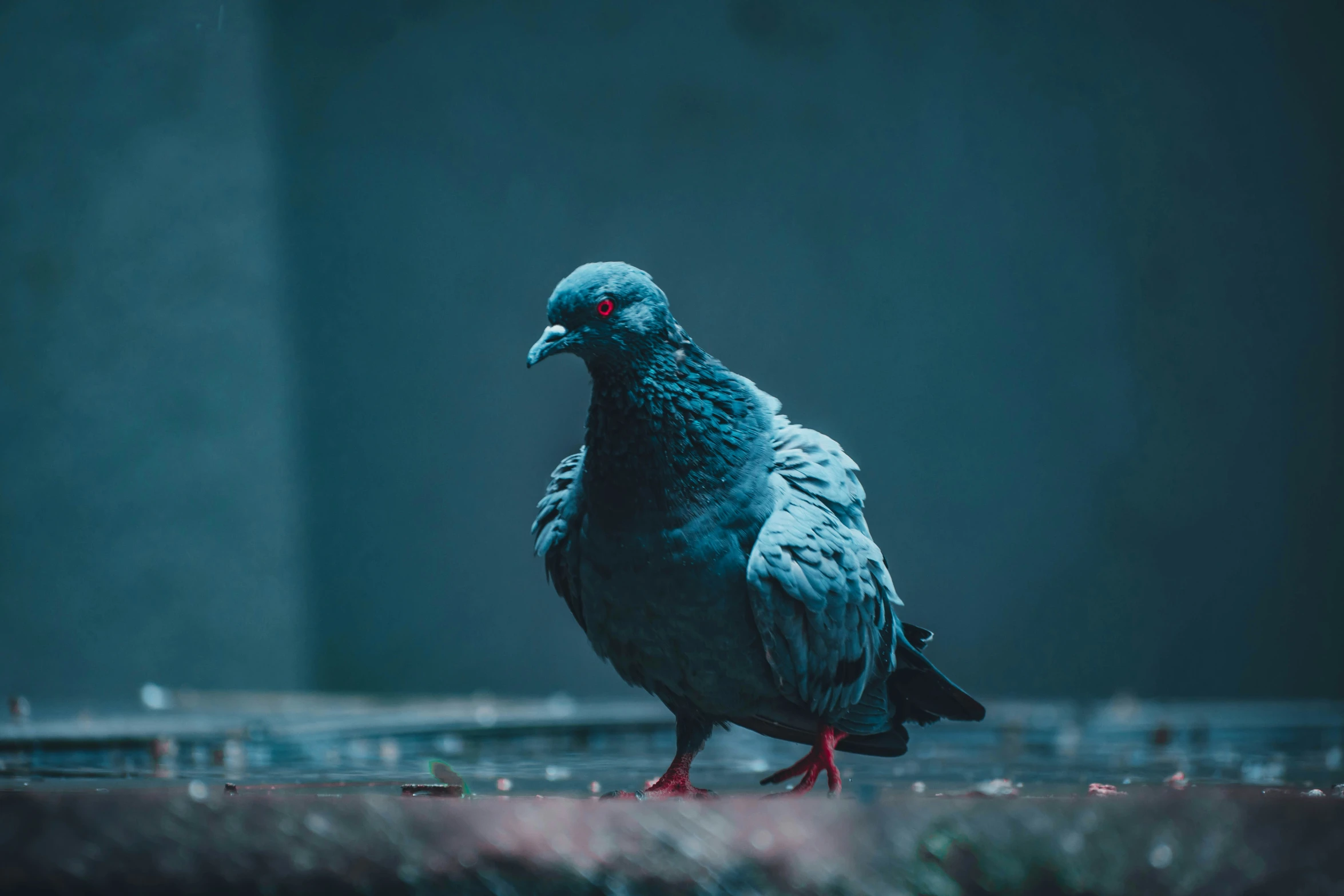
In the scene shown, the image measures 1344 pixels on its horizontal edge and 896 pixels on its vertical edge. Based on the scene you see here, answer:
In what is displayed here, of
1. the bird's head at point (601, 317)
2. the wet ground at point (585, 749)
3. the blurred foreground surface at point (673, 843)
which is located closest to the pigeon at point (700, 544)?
the bird's head at point (601, 317)

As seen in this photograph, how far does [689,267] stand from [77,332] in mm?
2848

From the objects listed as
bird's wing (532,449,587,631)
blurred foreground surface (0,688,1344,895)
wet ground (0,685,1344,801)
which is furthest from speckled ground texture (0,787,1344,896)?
bird's wing (532,449,587,631)

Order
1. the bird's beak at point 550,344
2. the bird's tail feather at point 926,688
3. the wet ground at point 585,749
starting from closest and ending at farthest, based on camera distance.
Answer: the bird's beak at point 550,344
the bird's tail feather at point 926,688
the wet ground at point 585,749

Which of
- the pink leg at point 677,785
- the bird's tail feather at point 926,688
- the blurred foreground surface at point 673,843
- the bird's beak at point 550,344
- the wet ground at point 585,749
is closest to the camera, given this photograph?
the blurred foreground surface at point 673,843

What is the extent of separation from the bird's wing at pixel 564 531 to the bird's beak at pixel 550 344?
237 millimetres

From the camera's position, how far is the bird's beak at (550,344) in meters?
1.51

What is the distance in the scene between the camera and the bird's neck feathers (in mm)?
1561

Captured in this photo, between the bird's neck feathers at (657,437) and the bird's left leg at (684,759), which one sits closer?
the bird's neck feathers at (657,437)

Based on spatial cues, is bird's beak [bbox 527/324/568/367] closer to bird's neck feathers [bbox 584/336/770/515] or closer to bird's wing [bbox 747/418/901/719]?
bird's neck feathers [bbox 584/336/770/515]

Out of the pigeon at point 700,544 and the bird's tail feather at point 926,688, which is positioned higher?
the pigeon at point 700,544

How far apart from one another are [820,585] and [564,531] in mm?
434

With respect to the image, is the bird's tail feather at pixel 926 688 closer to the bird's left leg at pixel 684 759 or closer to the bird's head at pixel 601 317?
the bird's left leg at pixel 684 759

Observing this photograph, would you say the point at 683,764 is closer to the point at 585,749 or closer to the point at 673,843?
the point at 673,843

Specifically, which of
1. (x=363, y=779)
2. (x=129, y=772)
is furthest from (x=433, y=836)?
(x=129, y=772)
